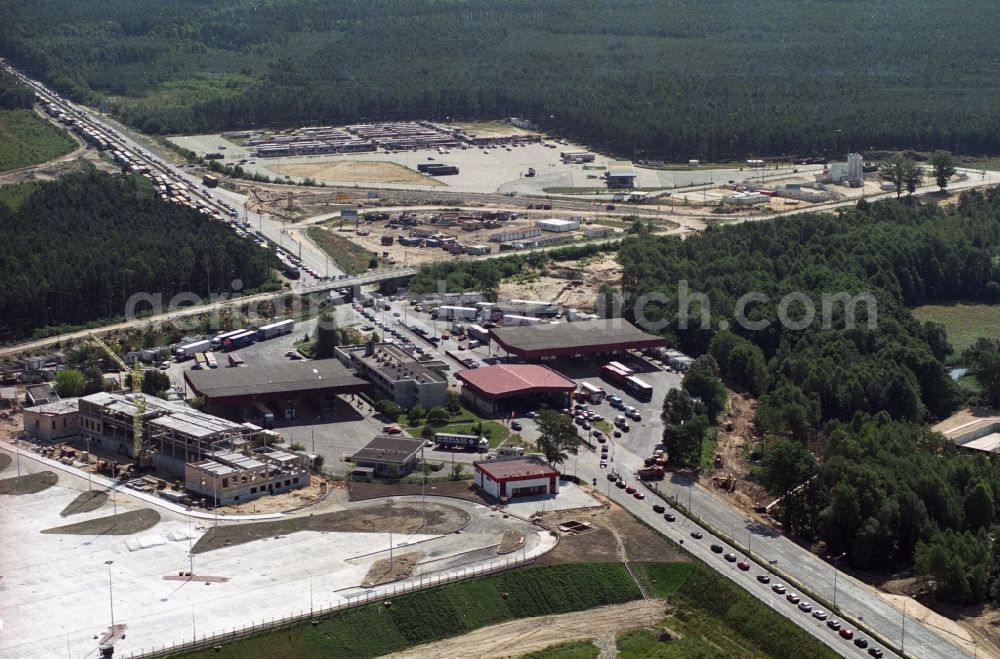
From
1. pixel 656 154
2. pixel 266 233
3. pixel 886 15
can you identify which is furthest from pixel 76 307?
pixel 886 15

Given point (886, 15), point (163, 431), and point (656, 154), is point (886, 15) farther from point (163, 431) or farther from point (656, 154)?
point (163, 431)

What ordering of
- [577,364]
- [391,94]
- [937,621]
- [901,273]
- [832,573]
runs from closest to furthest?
[937,621] < [832,573] < [577,364] < [901,273] < [391,94]

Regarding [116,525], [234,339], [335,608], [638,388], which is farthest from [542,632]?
[234,339]

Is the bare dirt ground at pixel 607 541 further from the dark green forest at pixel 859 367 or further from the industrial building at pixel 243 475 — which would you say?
the industrial building at pixel 243 475

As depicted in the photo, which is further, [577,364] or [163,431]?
[577,364]

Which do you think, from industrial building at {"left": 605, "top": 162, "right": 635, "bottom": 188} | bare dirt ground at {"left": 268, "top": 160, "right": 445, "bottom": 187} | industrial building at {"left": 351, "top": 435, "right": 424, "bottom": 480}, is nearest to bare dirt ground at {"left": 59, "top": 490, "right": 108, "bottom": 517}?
industrial building at {"left": 351, "top": 435, "right": 424, "bottom": 480}

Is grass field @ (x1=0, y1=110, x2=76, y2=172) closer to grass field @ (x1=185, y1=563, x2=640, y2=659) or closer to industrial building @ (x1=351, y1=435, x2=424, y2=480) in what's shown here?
industrial building @ (x1=351, y1=435, x2=424, y2=480)

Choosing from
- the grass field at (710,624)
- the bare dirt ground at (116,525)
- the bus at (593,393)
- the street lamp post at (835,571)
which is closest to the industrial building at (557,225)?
the bus at (593,393)
